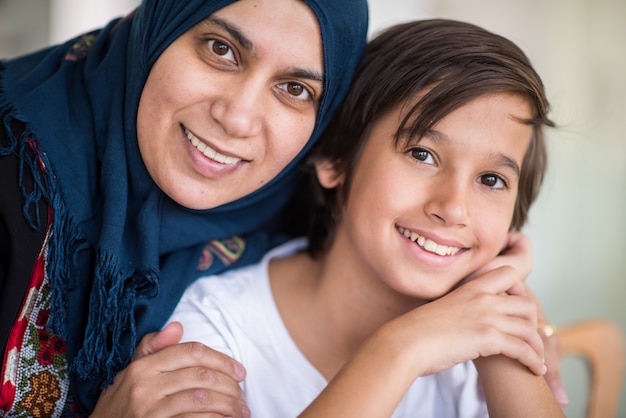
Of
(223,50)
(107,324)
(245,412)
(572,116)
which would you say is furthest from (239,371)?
(572,116)

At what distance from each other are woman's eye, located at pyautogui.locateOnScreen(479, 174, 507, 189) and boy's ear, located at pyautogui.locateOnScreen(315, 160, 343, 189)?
37cm

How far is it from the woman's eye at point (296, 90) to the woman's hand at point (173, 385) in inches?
23.2

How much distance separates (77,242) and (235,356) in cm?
44

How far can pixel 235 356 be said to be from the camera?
1.54 m

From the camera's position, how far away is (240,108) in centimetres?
140

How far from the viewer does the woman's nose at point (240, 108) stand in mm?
1397

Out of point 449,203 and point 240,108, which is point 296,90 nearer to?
point 240,108

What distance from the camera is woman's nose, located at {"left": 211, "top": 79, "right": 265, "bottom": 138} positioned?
1.40 m

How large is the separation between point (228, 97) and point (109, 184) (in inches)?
13.0

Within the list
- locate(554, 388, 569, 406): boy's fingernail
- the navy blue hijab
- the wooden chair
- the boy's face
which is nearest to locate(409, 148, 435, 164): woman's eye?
the boy's face

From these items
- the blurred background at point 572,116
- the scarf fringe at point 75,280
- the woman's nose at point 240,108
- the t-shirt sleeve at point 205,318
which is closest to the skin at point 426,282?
the t-shirt sleeve at point 205,318

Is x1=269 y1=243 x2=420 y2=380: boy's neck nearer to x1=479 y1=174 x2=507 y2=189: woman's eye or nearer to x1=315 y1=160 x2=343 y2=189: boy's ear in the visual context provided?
x1=315 y1=160 x2=343 y2=189: boy's ear

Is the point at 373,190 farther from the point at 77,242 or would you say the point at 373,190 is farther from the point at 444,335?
the point at 77,242

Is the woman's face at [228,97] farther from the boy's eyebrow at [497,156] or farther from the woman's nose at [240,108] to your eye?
the boy's eyebrow at [497,156]
